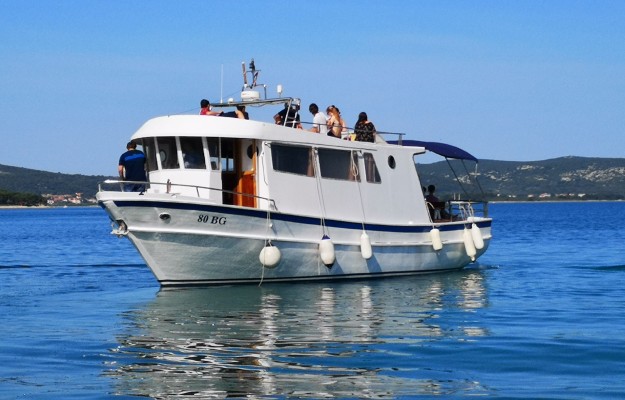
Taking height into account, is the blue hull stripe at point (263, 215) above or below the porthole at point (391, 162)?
below

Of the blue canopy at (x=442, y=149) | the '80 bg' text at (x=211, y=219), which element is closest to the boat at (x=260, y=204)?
the '80 bg' text at (x=211, y=219)

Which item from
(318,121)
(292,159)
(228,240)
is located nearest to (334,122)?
(318,121)

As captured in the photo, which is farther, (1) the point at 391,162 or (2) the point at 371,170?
(1) the point at 391,162

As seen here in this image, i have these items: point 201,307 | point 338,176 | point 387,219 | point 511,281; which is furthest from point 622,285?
point 201,307

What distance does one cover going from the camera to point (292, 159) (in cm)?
1991

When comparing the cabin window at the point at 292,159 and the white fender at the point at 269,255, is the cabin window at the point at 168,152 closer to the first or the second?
the cabin window at the point at 292,159

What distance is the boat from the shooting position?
1820 cm

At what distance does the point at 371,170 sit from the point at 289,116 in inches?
87.1

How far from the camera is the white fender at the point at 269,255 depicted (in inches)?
746

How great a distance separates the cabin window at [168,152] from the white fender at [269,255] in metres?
2.41

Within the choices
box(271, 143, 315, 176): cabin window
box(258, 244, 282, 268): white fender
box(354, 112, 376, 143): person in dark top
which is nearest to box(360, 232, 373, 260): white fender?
box(271, 143, 315, 176): cabin window

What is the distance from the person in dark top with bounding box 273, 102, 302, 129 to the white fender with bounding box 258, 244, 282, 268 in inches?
121

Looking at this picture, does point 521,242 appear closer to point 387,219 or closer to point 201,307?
point 387,219

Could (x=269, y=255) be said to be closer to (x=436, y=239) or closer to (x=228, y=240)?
(x=228, y=240)
